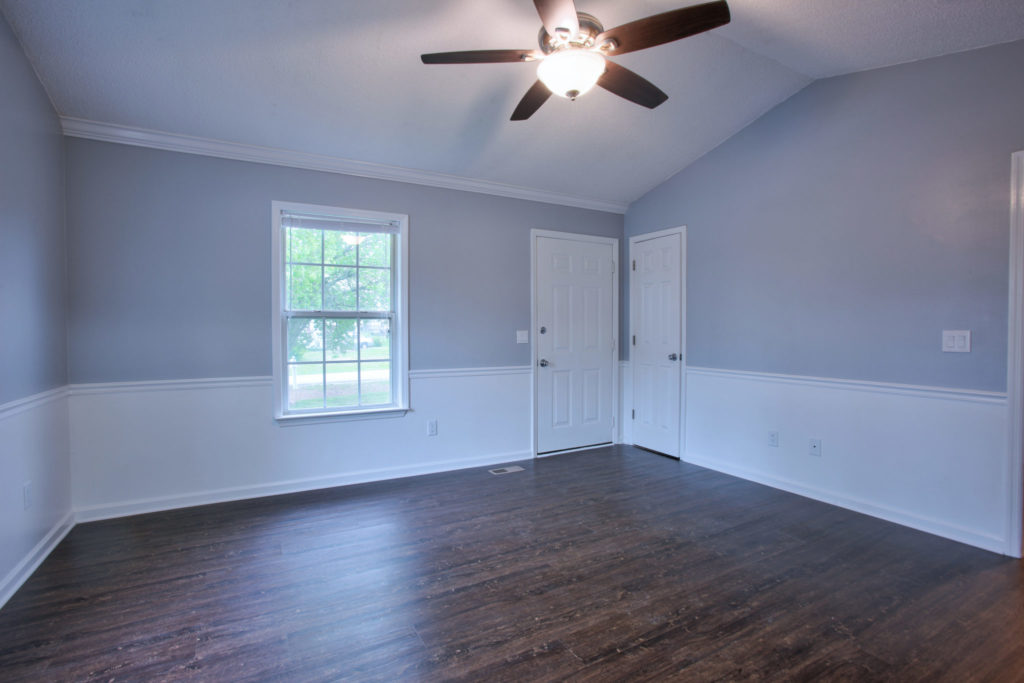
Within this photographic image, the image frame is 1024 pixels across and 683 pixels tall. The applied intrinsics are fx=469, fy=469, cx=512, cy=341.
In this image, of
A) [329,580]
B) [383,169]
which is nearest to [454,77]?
[383,169]

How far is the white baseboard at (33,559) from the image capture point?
6.81 ft

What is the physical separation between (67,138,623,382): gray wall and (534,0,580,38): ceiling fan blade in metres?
2.16

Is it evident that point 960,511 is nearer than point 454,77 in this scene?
Yes

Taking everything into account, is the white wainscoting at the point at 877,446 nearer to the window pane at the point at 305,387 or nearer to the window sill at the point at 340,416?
the window sill at the point at 340,416

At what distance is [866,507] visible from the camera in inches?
118

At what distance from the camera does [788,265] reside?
135 inches

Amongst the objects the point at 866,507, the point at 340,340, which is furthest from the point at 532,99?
the point at 866,507

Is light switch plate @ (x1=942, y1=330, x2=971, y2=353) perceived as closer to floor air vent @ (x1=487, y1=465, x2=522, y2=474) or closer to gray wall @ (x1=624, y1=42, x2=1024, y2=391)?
gray wall @ (x1=624, y1=42, x2=1024, y2=391)

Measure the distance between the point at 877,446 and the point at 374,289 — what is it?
3629 mm

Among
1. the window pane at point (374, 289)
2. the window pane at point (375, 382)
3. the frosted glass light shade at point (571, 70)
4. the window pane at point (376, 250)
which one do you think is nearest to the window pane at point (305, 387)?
the window pane at point (375, 382)

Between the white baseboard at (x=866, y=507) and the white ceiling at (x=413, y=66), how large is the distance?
8.66 feet

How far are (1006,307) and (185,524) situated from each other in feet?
15.7

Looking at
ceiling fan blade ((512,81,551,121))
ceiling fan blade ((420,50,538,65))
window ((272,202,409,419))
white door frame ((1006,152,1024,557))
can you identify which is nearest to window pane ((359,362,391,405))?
window ((272,202,409,419))

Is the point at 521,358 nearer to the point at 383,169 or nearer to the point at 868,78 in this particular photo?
the point at 383,169
